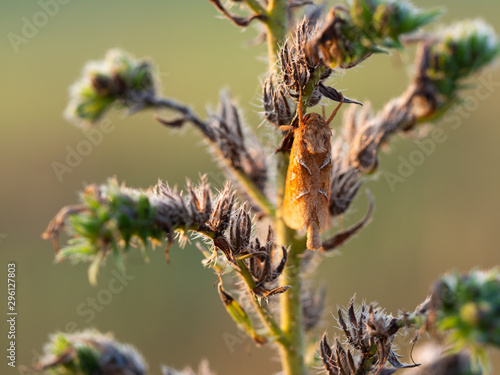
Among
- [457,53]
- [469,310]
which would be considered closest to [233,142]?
[457,53]

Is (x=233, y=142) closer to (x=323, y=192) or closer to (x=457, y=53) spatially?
(x=323, y=192)

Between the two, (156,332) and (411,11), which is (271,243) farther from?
(156,332)

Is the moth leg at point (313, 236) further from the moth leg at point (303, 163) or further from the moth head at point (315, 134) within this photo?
the moth head at point (315, 134)

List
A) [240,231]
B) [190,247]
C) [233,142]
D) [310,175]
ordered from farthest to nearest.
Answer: [190,247] → [233,142] → [310,175] → [240,231]

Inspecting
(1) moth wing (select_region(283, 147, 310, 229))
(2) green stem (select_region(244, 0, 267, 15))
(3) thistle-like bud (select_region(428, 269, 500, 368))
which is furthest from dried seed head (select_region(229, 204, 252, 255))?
(2) green stem (select_region(244, 0, 267, 15))

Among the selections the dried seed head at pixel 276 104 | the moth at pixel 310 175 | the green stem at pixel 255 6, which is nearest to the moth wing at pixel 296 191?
the moth at pixel 310 175
